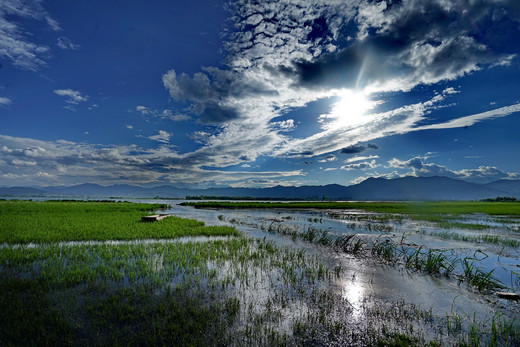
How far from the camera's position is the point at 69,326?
6.01 metres

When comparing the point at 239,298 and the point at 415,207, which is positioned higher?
the point at 415,207

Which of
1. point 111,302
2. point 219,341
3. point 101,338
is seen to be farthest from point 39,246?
point 219,341

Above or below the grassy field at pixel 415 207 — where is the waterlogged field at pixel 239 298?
below

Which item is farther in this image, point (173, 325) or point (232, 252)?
point (232, 252)

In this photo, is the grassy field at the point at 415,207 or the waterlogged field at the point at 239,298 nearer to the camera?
the waterlogged field at the point at 239,298

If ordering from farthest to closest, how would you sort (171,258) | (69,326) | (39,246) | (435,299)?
(39,246) < (171,258) < (435,299) < (69,326)

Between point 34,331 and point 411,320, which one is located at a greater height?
point 34,331

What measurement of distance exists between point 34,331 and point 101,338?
6.14 feet

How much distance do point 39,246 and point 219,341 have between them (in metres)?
15.7

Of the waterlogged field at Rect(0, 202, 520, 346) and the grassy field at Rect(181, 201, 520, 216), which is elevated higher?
the grassy field at Rect(181, 201, 520, 216)

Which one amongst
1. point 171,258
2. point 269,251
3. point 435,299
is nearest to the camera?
point 435,299

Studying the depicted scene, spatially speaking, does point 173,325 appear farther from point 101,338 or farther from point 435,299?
point 435,299

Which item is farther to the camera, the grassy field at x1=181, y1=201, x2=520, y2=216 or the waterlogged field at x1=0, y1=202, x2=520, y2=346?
the grassy field at x1=181, y1=201, x2=520, y2=216

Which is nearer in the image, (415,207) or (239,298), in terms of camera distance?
(239,298)
